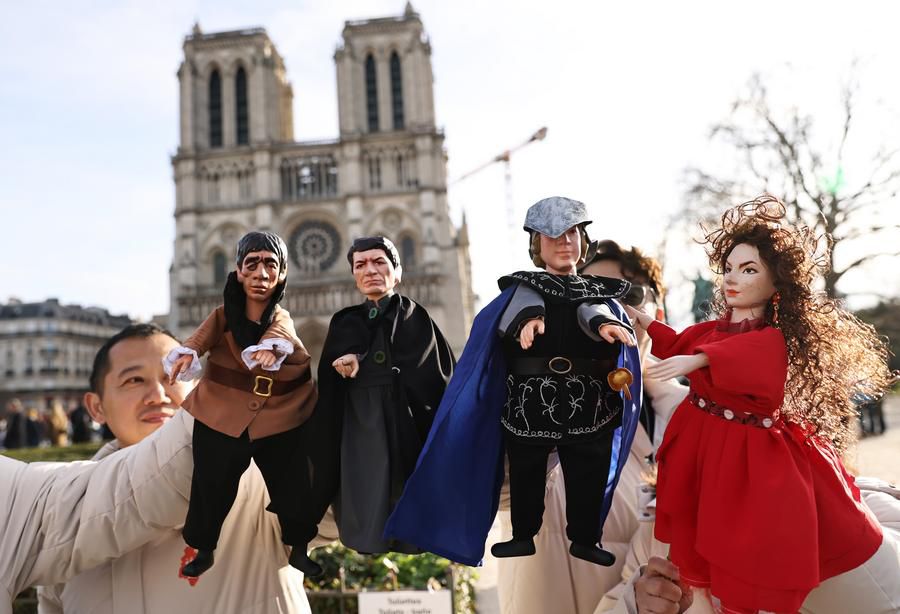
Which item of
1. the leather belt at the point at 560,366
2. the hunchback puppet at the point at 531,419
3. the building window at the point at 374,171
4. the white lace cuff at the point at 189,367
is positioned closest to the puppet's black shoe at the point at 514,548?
the hunchback puppet at the point at 531,419

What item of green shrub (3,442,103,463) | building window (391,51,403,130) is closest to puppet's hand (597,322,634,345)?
green shrub (3,442,103,463)

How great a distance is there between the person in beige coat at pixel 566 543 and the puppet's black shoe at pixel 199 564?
3.98 feet

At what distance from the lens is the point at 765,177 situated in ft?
55.9

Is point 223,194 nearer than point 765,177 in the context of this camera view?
No

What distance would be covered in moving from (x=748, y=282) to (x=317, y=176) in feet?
134

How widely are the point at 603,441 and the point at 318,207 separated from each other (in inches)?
1530

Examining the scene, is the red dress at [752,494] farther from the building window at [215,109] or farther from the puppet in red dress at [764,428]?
the building window at [215,109]

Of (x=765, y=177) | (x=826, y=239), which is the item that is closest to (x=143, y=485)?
(x=826, y=239)

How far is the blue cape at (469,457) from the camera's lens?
2209 millimetres

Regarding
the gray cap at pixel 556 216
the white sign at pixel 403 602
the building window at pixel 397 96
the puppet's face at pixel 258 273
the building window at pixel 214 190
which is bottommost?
the white sign at pixel 403 602

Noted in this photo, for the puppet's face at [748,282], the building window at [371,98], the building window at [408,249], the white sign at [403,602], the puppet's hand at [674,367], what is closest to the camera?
the puppet's hand at [674,367]

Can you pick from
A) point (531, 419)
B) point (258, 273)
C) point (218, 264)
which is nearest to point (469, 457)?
point (531, 419)

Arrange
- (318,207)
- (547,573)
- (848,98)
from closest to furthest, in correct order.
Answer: (547,573) < (848,98) < (318,207)

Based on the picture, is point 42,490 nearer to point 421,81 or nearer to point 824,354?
point 824,354
